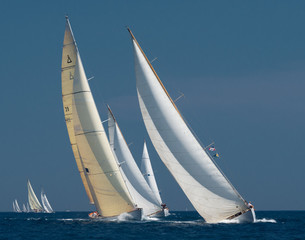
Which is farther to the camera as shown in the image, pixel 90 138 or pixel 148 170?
pixel 148 170

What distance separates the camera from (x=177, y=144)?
1591 inches

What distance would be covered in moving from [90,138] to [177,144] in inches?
319

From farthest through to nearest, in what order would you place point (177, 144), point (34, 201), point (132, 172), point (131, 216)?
point (34, 201), point (132, 172), point (131, 216), point (177, 144)

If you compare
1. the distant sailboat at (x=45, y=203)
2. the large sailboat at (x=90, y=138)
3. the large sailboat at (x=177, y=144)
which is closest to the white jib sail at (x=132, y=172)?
the large sailboat at (x=90, y=138)

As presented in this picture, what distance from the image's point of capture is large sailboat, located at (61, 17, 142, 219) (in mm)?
45344

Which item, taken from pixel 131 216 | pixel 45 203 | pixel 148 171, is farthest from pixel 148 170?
pixel 45 203

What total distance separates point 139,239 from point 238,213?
34.0 ft

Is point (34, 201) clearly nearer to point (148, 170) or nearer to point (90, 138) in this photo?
point (148, 170)

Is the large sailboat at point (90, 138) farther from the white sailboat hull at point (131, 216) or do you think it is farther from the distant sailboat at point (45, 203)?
the distant sailboat at point (45, 203)

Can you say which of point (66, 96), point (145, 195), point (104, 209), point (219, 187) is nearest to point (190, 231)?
point (219, 187)

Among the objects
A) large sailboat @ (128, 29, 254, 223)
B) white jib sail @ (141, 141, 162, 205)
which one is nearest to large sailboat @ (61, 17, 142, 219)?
large sailboat @ (128, 29, 254, 223)

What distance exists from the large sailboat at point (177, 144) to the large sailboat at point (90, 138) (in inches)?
233

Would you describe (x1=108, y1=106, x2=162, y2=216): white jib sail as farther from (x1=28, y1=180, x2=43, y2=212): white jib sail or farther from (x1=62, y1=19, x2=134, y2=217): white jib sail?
(x1=28, y1=180, x2=43, y2=212): white jib sail

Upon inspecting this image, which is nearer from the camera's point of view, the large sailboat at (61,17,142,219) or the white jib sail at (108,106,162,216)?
the large sailboat at (61,17,142,219)
